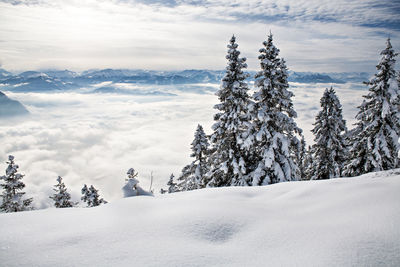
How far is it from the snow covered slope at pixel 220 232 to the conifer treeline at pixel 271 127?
927 cm

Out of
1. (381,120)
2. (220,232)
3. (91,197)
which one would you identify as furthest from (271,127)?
(91,197)

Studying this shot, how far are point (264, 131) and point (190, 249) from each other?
1214 cm

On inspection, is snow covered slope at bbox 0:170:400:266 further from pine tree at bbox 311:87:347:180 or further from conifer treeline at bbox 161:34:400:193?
pine tree at bbox 311:87:347:180

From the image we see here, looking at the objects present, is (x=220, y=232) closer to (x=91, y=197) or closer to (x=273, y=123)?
(x=273, y=123)

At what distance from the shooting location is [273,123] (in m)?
15.3

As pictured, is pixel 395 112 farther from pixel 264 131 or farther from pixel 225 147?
pixel 225 147

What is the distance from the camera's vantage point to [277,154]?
15.0 m

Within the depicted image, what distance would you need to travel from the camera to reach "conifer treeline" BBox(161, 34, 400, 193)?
1449 cm

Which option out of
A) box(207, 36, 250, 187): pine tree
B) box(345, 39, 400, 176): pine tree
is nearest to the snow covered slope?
box(207, 36, 250, 187): pine tree

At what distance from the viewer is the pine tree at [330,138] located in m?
21.6

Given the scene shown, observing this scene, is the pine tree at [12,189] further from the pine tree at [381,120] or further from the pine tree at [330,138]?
the pine tree at [381,120]

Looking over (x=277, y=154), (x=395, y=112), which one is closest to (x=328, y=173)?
(x=395, y=112)

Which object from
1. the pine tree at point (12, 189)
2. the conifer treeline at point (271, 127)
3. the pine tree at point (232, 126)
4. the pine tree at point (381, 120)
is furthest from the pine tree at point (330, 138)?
the pine tree at point (12, 189)

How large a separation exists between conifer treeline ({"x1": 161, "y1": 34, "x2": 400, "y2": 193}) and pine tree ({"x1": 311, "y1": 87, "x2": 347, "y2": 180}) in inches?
109
